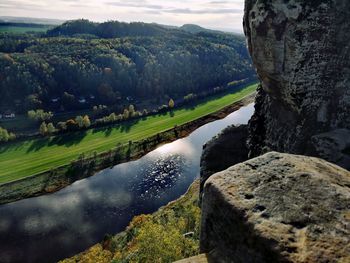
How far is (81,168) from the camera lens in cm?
9819

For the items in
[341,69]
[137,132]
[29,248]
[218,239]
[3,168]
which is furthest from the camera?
[137,132]

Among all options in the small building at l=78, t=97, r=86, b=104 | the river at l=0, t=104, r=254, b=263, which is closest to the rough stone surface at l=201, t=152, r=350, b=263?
the river at l=0, t=104, r=254, b=263

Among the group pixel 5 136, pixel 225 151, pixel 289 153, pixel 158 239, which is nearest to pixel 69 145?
pixel 5 136

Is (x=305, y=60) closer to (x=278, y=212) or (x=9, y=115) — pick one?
(x=278, y=212)

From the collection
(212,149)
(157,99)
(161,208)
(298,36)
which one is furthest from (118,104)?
(298,36)

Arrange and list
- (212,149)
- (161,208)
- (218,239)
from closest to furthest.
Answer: (218,239)
(212,149)
(161,208)

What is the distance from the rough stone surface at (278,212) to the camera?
1285cm

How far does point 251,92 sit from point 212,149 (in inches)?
5915

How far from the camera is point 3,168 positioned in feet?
327

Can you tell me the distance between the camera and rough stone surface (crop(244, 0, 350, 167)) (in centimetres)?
3550

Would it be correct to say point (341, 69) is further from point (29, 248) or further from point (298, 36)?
point (29, 248)

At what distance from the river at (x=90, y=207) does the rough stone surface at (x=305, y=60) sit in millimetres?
42429

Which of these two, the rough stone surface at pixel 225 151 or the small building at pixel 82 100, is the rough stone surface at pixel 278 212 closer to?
the rough stone surface at pixel 225 151

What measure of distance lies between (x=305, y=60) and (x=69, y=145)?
308 feet
